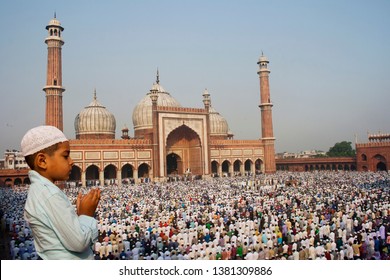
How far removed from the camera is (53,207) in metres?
1.40

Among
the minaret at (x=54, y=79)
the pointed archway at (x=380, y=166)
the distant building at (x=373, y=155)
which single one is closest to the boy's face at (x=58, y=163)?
the minaret at (x=54, y=79)

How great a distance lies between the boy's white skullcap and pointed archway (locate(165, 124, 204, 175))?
25.6m

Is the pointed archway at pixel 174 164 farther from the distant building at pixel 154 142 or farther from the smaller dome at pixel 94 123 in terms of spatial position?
the smaller dome at pixel 94 123

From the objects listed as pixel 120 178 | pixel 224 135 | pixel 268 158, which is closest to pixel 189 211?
pixel 120 178

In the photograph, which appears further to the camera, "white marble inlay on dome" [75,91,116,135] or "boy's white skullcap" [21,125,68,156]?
"white marble inlay on dome" [75,91,116,135]

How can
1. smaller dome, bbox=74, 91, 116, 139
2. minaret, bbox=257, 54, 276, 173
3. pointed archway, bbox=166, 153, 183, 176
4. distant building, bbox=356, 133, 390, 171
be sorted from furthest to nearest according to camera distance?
1. minaret, bbox=257, 54, 276, 173
2. pointed archway, bbox=166, 153, 183, 176
3. distant building, bbox=356, 133, 390, 171
4. smaller dome, bbox=74, 91, 116, 139

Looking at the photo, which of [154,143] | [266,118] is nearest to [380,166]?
[266,118]

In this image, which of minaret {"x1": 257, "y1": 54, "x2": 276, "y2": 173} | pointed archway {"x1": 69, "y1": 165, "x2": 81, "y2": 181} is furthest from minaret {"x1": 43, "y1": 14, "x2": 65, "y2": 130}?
minaret {"x1": 257, "y1": 54, "x2": 276, "y2": 173}

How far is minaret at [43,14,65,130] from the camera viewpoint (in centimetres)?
2017

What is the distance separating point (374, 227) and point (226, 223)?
3331 mm

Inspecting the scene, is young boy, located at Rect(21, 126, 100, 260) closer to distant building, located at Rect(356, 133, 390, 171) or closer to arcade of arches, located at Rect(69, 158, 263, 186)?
arcade of arches, located at Rect(69, 158, 263, 186)
